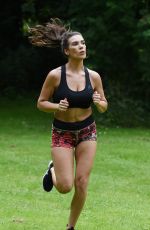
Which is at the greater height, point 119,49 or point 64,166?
point 64,166

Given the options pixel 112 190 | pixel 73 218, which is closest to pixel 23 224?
pixel 73 218

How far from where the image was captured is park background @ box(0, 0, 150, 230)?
8727 millimetres

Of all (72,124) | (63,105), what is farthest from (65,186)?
(63,105)

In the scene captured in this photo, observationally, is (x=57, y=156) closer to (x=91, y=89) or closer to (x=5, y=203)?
(x=91, y=89)

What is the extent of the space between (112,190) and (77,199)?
3.33 m

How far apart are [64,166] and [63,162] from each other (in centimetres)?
4

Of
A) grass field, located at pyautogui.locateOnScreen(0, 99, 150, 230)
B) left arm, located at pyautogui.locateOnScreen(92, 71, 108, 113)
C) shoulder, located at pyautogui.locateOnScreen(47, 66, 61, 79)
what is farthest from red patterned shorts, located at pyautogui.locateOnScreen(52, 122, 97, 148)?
grass field, located at pyautogui.locateOnScreen(0, 99, 150, 230)

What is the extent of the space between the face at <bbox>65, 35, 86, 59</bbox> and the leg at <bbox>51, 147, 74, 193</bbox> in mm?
991

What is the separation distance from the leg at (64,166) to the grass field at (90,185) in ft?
2.98

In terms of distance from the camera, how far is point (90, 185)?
10.8 meters

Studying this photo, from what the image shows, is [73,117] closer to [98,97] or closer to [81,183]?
[98,97]

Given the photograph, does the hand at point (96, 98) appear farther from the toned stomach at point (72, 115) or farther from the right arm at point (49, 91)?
the right arm at point (49, 91)

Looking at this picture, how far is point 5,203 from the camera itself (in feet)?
29.9

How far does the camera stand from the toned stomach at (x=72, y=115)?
6941 mm
